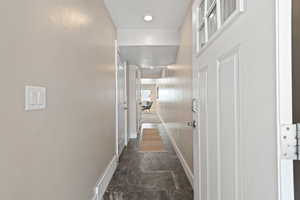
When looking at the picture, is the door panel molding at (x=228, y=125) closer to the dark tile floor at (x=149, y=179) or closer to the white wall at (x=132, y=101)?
the dark tile floor at (x=149, y=179)

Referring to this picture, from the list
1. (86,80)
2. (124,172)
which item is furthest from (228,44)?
(124,172)

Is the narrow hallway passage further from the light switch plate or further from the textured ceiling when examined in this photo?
the textured ceiling

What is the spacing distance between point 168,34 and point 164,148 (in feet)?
7.62

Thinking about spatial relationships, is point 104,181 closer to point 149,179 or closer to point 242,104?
point 149,179

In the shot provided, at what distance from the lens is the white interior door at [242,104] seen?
58 cm

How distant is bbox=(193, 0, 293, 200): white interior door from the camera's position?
0.58m

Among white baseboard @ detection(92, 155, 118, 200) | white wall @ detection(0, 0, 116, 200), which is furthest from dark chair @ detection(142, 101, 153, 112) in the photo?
white wall @ detection(0, 0, 116, 200)

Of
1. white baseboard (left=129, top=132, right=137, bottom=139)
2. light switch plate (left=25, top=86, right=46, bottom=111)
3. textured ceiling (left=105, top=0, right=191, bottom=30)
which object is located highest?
textured ceiling (left=105, top=0, right=191, bottom=30)

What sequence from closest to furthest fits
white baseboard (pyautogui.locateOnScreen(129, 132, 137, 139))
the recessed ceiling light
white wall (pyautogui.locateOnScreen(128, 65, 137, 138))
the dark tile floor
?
1. the dark tile floor
2. the recessed ceiling light
3. white wall (pyautogui.locateOnScreen(128, 65, 137, 138))
4. white baseboard (pyautogui.locateOnScreen(129, 132, 137, 139))

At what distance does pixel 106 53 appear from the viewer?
2463 millimetres

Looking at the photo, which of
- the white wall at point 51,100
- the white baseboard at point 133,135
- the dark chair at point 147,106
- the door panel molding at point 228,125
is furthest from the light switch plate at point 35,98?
the dark chair at point 147,106

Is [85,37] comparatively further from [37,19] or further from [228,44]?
[228,44]

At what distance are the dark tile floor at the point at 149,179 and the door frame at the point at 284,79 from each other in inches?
68.1

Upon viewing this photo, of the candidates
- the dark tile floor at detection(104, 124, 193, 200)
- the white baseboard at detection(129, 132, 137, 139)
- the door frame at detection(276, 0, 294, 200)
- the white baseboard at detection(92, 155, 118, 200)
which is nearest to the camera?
the door frame at detection(276, 0, 294, 200)
